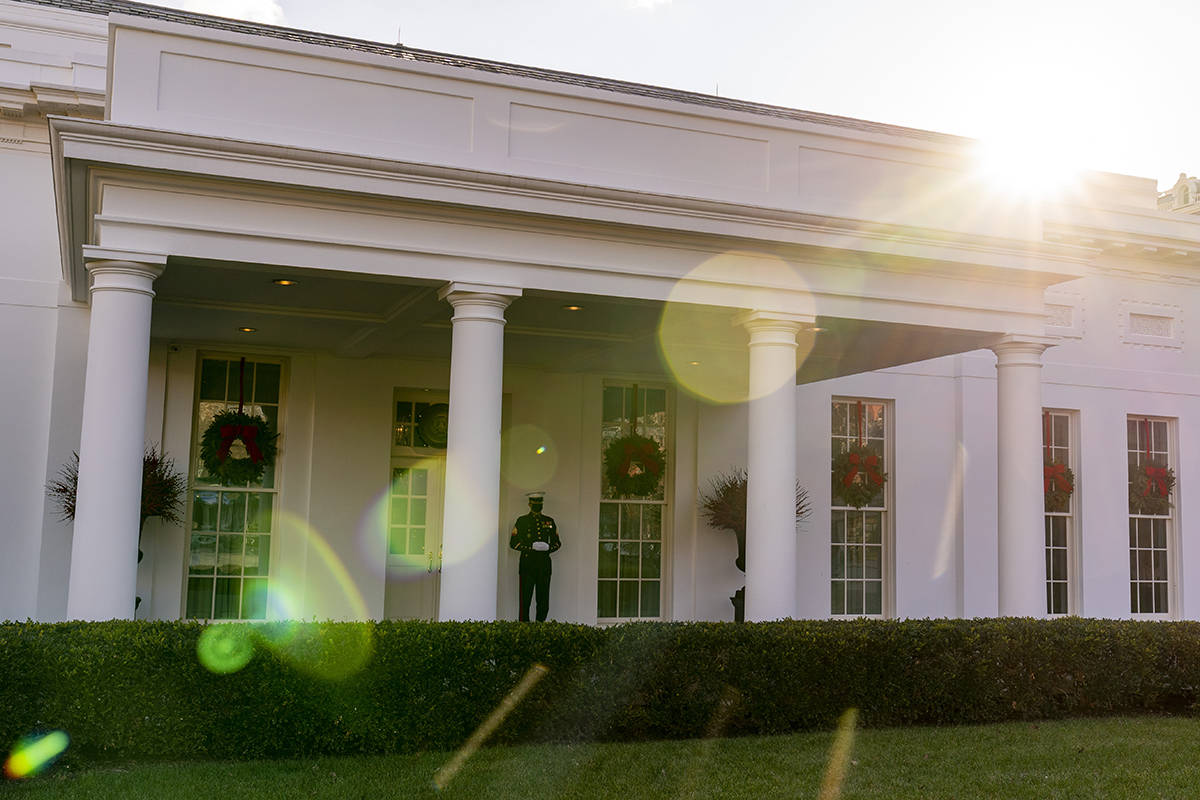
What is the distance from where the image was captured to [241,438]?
1283 cm

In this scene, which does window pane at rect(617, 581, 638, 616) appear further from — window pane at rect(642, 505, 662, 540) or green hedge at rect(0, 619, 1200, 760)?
green hedge at rect(0, 619, 1200, 760)

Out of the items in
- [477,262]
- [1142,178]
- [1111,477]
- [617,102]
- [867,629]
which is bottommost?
[867,629]

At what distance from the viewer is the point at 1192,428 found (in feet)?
57.4

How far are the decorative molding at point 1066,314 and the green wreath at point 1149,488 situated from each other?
2414mm

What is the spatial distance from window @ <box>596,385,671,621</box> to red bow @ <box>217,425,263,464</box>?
4471mm

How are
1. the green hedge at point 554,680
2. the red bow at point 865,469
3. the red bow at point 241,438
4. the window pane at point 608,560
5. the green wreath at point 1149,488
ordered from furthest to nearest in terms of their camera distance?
1. the green wreath at point 1149,488
2. the red bow at point 865,469
3. the window pane at point 608,560
4. the red bow at point 241,438
5. the green hedge at point 554,680

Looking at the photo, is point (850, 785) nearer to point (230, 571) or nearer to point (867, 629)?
point (867, 629)

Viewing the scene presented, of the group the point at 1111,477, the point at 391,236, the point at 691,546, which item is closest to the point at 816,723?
the point at 391,236

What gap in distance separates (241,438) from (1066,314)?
12.1 metres

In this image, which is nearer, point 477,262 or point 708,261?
point 477,262

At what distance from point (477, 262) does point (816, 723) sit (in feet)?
15.0

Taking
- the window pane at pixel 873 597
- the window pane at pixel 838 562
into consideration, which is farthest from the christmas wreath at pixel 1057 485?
the window pane at pixel 838 562

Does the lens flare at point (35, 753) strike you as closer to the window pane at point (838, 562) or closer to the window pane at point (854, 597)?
the window pane at point (838, 562)

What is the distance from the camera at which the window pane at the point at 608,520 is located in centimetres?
1470
